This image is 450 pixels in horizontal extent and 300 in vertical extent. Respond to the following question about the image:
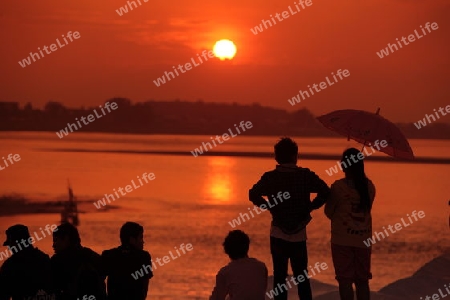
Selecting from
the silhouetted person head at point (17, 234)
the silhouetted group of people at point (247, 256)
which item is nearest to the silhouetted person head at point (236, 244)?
the silhouetted group of people at point (247, 256)

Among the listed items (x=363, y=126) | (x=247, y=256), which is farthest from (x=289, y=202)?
(x=363, y=126)

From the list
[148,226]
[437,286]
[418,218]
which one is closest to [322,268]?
[148,226]

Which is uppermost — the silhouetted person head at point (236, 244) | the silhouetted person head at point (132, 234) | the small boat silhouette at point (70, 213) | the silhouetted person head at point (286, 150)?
the small boat silhouette at point (70, 213)

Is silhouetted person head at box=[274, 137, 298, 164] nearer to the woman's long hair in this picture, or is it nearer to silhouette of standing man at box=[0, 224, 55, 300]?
the woman's long hair

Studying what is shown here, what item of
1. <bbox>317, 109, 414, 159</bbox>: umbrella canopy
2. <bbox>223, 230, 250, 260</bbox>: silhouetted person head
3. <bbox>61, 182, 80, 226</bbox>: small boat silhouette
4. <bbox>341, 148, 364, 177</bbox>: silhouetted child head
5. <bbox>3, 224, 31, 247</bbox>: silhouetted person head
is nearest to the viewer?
<bbox>3, 224, 31, 247</bbox>: silhouetted person head

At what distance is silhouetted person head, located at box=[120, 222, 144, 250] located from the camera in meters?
7.77

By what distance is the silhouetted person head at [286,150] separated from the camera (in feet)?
28.2

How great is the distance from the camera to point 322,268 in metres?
38.5

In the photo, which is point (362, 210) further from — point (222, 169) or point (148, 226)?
point (222, 169)

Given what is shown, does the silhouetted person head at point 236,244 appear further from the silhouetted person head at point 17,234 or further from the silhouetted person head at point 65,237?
the silhouetted person head at point 17,234

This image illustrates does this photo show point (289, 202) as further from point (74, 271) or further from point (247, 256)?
point (74, 271)

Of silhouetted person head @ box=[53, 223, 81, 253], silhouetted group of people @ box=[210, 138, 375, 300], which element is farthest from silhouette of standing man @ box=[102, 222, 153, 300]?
silhouetted group of people @ box=[210, 138, 375, 300]

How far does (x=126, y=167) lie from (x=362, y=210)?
123 meters

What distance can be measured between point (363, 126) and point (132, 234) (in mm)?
2729
